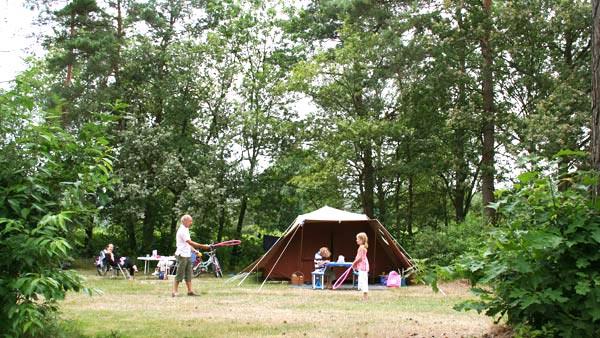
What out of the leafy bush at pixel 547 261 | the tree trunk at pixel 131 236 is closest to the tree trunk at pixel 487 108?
the tree trunk at pixel 131 236

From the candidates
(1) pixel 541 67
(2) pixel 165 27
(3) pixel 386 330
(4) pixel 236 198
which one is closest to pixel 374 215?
(4) pixel 236 198

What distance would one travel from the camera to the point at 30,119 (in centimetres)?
422

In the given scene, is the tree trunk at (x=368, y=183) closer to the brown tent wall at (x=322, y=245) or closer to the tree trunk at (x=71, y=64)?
the brown tent wall at (x=322, y=245)

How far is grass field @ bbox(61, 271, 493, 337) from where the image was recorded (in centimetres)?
557

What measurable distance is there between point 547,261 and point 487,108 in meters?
13.9

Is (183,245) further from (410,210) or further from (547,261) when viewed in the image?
(410,210)

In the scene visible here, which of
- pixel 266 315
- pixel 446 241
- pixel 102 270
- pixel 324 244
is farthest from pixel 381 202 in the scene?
pixel 266 315

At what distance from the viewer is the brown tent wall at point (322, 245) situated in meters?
13.8

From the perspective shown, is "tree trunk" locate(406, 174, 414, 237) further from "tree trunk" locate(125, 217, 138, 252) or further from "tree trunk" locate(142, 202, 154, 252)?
"tree trunk" locate(125, 217, 138, 252)

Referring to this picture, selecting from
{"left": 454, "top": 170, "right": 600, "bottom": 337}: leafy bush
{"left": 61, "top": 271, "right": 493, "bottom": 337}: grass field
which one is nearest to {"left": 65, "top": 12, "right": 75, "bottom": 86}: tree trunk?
{"left": 61, "top": 271, "right": 493, "bottom": 337}: grass field

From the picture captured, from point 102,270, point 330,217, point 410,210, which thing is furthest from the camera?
point 410,210

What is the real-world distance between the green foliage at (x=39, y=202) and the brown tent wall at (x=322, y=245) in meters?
9.35

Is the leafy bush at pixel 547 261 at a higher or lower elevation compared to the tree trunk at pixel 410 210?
lower

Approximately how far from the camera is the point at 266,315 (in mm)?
6961
